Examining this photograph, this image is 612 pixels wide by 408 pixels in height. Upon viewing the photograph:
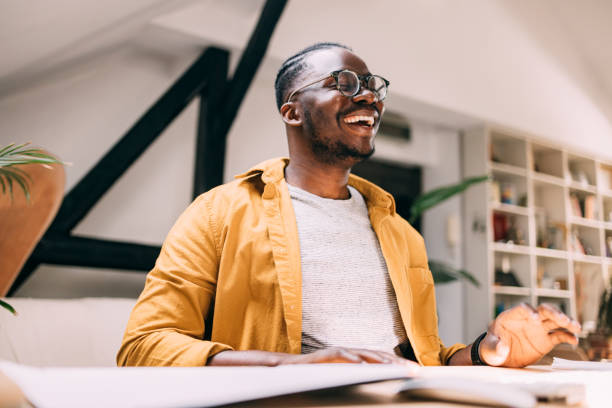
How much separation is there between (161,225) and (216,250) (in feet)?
6.94

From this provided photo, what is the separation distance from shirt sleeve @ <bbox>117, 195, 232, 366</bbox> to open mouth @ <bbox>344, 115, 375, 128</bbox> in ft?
1.29

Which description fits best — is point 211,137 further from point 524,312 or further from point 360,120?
point 524,312

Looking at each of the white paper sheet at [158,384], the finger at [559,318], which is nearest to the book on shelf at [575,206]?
the finger at [559,318]

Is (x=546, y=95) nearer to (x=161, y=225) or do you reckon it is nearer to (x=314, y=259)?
(x=161, y=225)

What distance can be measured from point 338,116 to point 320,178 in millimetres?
161

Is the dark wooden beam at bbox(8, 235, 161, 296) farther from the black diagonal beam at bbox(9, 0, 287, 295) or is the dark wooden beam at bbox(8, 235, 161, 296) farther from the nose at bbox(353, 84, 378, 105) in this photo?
the nose at bbox(353, 84, 378, 105)

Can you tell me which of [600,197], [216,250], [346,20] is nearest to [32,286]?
[216,250]

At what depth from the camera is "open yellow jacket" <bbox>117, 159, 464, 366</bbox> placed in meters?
0.94

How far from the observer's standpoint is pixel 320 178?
1.36 m

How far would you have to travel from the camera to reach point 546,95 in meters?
5.03

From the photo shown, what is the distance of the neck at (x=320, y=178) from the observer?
4.42 feet

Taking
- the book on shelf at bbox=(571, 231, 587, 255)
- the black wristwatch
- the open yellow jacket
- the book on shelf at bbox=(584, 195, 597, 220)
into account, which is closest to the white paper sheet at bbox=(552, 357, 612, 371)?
the black wristwatch

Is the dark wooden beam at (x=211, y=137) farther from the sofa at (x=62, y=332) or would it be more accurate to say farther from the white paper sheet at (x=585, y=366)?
the white paper sheet at (x=585, y=366)

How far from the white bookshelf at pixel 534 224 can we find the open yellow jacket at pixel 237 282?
3.32 m
